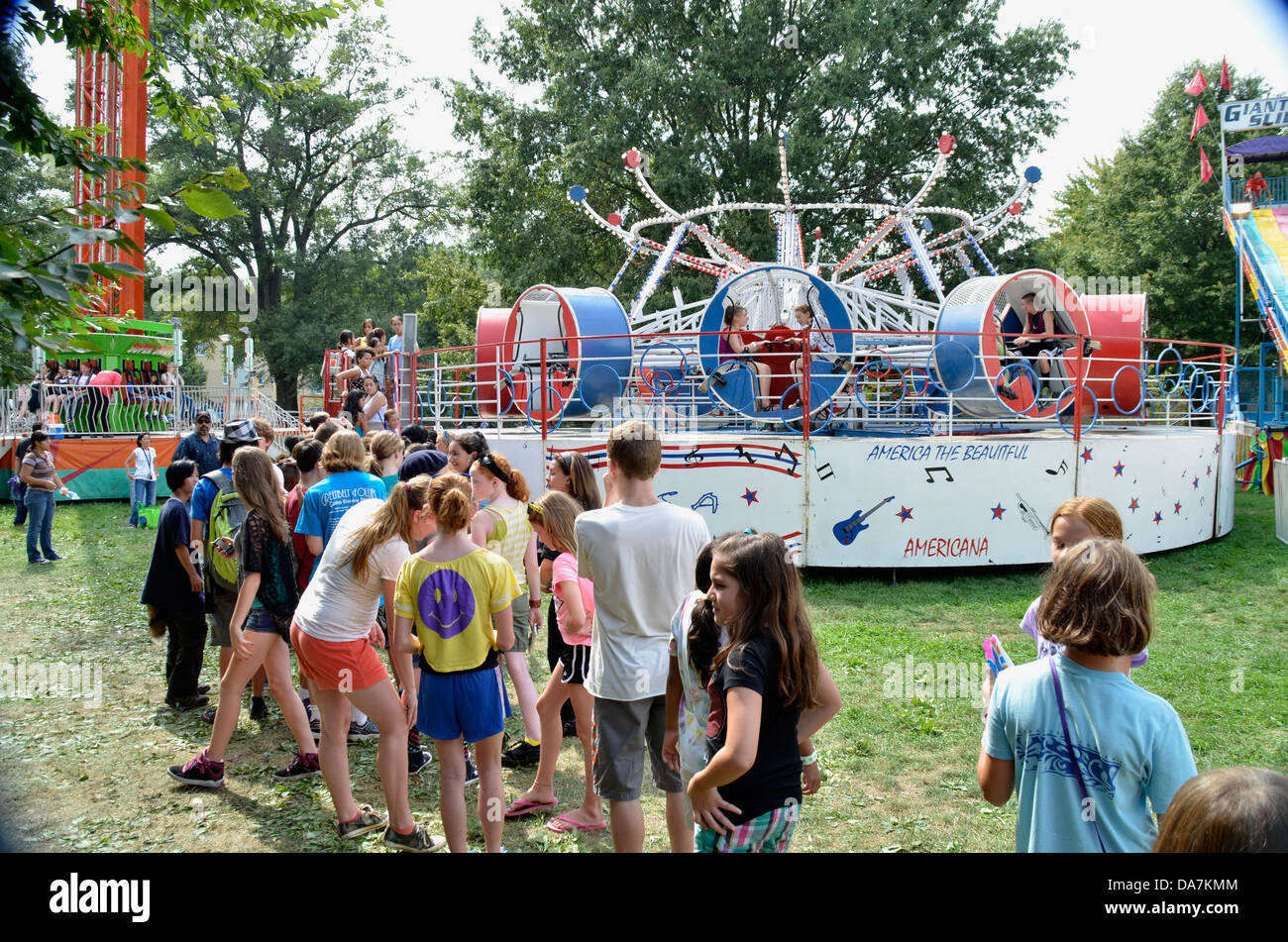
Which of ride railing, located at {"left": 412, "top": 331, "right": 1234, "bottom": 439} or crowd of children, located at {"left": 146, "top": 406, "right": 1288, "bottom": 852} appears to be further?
ride railing, located at {"left": 412, "top": 331, "right": 1234, "bottom": 439}

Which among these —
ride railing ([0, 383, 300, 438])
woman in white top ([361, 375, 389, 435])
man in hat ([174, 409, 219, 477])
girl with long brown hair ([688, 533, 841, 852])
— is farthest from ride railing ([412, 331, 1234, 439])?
ride railing ([0, 383, 300, 438])

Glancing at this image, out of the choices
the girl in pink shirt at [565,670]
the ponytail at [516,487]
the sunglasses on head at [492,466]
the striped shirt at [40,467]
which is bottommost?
the girl in pink shirt at [565,670]

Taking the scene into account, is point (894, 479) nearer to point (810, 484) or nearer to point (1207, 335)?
point (810, 484)

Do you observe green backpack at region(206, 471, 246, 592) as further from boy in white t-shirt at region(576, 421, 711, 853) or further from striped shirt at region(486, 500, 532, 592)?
boy in white t-shirt at region(576, 421, 711, 853)

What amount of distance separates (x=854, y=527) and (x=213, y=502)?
675cm

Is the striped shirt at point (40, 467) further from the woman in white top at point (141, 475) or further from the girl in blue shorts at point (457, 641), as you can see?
the girl in blue shorts at point (457, 641)

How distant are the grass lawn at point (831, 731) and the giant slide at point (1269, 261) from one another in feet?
44.0

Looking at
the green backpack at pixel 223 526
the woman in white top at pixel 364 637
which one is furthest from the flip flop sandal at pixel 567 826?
the green backpack at pixel 223 526

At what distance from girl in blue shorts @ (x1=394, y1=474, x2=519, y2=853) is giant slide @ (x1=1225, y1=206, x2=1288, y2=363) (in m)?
21.2

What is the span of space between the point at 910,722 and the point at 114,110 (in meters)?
23.5

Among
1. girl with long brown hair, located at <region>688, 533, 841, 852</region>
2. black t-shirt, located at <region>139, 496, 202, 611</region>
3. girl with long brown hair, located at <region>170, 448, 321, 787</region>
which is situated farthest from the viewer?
black t-shirt, located at <region>139, 496, 202, 611</region>

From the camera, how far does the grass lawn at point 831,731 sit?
15.0ft

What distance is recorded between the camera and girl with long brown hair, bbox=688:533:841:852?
99.9 inches
